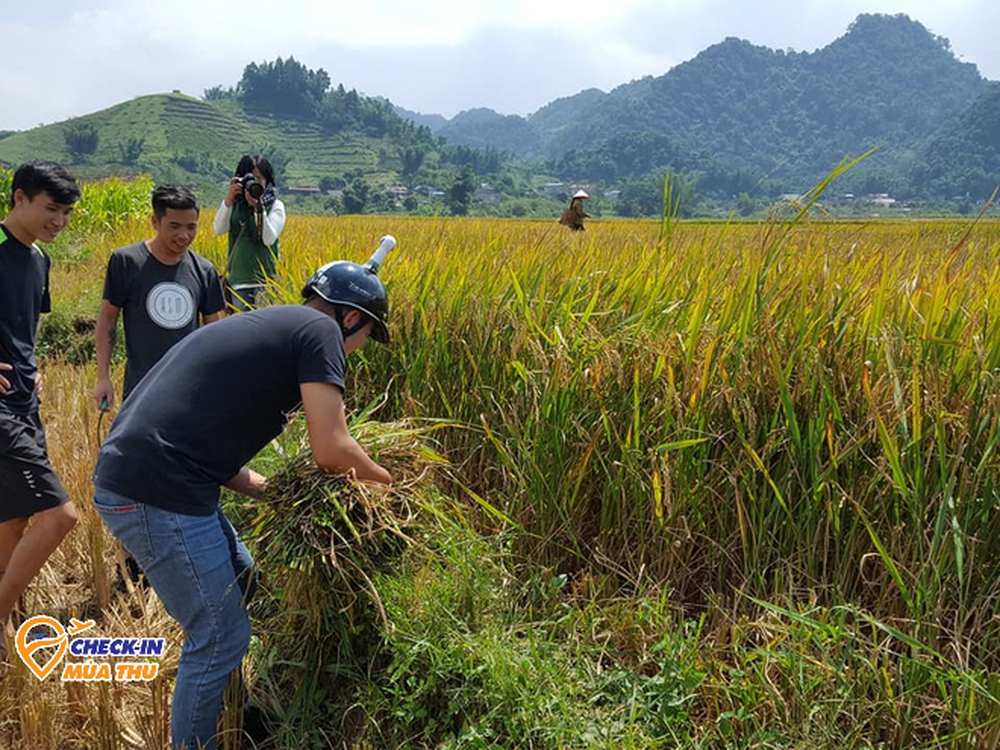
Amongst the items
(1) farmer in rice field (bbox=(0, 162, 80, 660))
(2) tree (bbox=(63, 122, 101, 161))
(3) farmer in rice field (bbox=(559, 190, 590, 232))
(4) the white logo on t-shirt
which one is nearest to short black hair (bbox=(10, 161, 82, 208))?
(1) farmer in rice field (bbox=(0, 162, 80, 660))

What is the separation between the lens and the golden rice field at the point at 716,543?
180 cm

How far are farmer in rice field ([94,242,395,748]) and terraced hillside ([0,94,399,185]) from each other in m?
77.2

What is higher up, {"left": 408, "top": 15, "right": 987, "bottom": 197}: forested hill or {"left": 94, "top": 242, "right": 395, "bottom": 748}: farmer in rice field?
{"left": 408, "top": 15, "right": 987, "bottom": 197}: forested hill

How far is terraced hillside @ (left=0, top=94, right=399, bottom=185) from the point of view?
7938 centimetres

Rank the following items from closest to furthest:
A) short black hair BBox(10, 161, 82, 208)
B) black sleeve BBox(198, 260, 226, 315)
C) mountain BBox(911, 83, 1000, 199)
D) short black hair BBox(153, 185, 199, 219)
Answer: short black hair BBox(10, 161, 82, 208) < short black hair BBox(153, 185, 199, 219) < black sleeve BBox(198, 260, 226, 315) < mountain BBox(911, 83, 1000, 199)

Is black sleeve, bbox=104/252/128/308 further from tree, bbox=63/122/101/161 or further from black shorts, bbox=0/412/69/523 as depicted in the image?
tree, bbox=63/122/101/161

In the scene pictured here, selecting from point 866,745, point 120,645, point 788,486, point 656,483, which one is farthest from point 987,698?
point 120,645

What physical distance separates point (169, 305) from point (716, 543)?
8.87ft

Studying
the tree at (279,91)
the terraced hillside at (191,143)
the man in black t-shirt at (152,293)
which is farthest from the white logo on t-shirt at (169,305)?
the tree at (279,91)

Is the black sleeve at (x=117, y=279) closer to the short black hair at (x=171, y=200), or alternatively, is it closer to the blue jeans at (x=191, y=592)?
the short black hair at (x=171, y=200)

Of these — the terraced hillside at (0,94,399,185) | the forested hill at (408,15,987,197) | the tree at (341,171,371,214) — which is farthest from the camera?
the forested hill at (408,15,987,197)

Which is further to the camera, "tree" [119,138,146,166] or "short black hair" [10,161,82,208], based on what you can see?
"tree" [119,138,146,166]

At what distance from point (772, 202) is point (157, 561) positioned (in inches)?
97.7

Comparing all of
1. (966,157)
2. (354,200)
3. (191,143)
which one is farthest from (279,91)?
(966,157)
